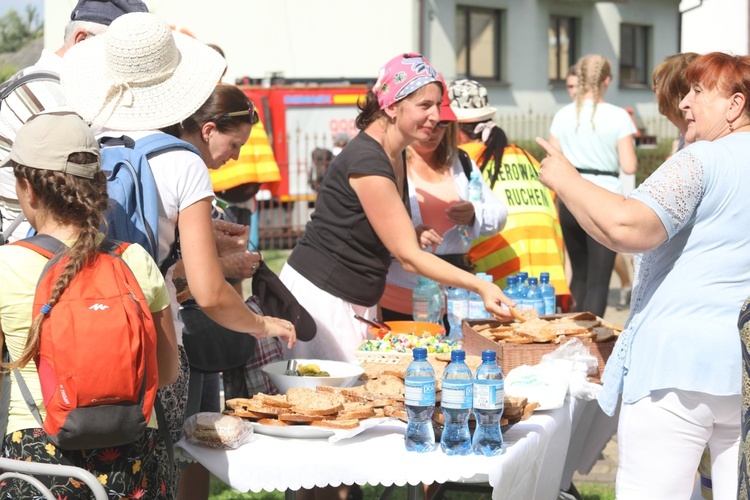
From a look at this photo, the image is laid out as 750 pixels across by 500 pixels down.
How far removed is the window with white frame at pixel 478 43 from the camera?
2253 centimetres

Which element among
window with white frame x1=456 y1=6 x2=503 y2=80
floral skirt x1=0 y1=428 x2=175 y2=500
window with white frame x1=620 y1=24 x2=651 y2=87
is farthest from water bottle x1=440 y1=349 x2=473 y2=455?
window with white frame x1=620 y1=24 x2=651 y2=87

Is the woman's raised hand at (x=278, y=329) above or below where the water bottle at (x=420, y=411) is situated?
above

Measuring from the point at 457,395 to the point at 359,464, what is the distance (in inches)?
13.4

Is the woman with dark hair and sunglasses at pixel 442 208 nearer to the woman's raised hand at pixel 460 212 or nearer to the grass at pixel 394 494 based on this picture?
the woman's raised hand at pixel 460 212

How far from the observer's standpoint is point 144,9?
3770 millimetres

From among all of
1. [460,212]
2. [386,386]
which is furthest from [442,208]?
[386,386]

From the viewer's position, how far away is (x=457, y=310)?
435cm

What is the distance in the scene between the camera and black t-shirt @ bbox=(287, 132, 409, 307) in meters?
3.87

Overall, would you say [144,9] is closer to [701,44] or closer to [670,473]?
[670,473]

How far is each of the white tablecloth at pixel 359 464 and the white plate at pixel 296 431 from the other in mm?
19

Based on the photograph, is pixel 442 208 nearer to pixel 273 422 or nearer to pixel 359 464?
pixel 273 422

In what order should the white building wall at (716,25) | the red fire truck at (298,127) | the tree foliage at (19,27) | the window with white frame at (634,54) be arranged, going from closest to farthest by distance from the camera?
the white building wall at (716,25)
the red fire truck at (298,127)
the tree foliage at (19,27)
the window with white frame at (634,54)

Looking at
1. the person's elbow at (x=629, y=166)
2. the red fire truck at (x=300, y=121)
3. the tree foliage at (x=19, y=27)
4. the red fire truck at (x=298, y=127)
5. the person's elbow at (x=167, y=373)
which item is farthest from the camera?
the tree foliage at (x=19, y=27)

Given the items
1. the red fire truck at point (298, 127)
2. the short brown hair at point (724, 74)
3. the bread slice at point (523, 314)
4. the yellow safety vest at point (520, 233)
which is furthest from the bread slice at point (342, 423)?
the red fire truck at point (298, 127)
